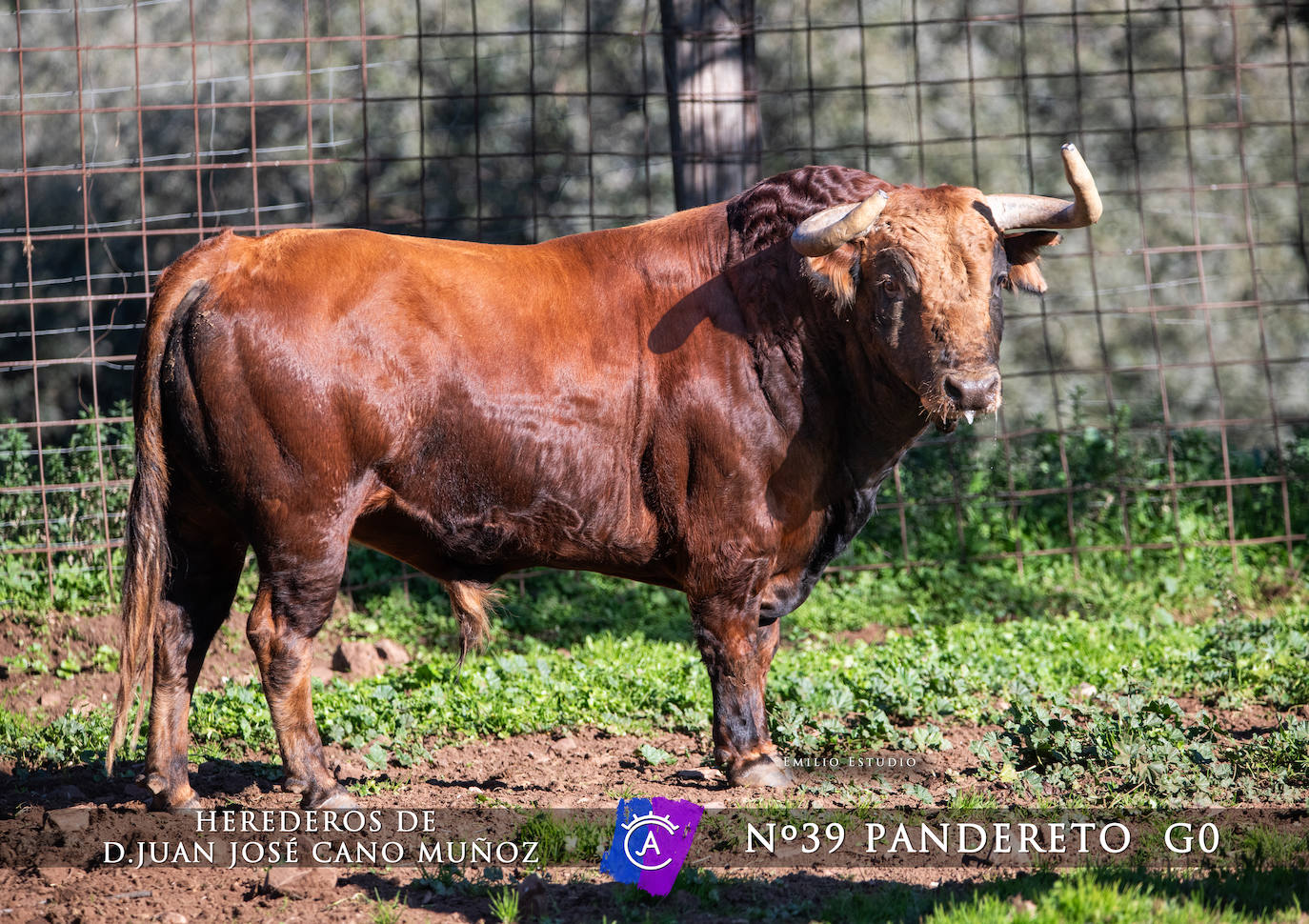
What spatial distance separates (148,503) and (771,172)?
676cm

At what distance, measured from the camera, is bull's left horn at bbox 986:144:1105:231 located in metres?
4.76

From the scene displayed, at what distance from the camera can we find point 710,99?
7773 millimetres

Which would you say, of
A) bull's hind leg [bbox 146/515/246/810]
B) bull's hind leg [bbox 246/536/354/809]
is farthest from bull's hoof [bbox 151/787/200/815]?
bull's hind leg [bbox 246/536/354/809]

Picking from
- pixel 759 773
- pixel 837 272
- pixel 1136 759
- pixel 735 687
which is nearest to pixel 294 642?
pixel 735 687

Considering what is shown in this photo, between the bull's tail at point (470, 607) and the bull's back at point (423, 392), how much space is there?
0.30 meters

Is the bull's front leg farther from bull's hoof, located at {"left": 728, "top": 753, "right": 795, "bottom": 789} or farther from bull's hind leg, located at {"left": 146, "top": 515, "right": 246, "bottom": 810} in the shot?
bull's hind leg, located at {"left": 146, "top": 515, "right": 246, "bottom": 810}

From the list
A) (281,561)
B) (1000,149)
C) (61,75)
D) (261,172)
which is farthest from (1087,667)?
(61,75)

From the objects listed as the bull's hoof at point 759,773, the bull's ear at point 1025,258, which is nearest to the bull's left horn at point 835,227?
the bull's ear at point 1025,258

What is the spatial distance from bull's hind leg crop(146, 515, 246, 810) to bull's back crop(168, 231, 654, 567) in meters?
0.44

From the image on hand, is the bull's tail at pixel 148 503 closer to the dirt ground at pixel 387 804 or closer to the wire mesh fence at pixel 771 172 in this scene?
the dirt ground at pixel 387 804

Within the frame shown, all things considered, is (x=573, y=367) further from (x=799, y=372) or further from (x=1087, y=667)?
(x=1087, y=667)

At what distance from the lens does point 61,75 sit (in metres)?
9.15

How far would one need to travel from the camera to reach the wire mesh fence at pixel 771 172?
7.88 m

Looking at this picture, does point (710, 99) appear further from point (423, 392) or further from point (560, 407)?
point (423, 392)
